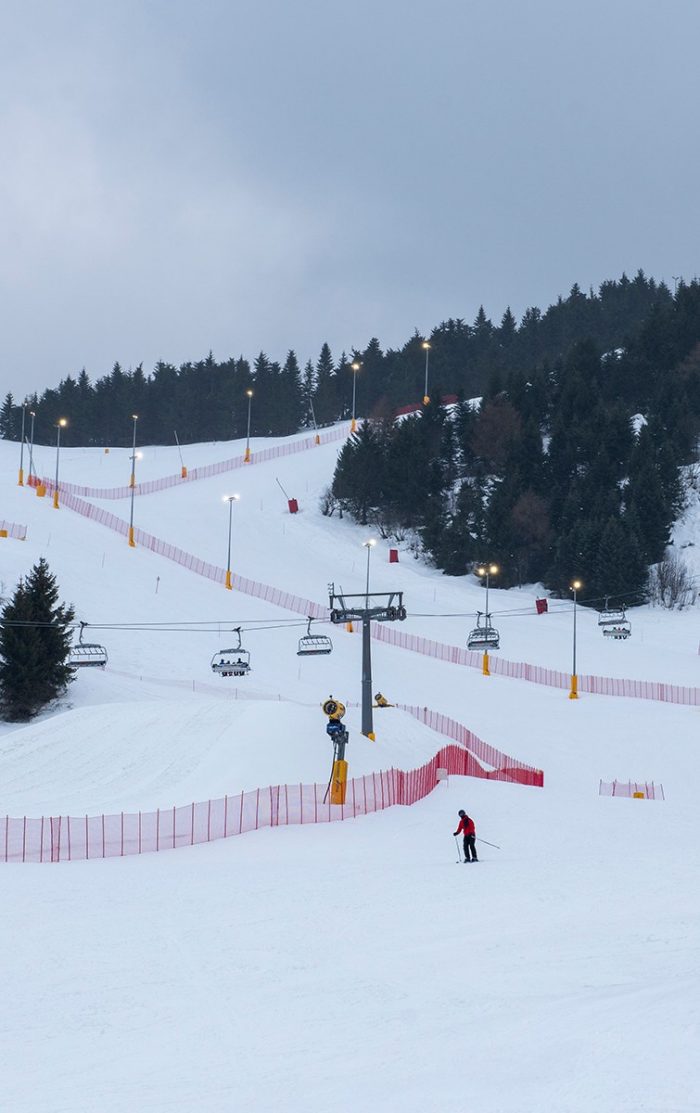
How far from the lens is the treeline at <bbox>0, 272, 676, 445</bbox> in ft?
573

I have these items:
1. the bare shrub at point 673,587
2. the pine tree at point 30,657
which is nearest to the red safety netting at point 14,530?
the pine tree at point 30,657

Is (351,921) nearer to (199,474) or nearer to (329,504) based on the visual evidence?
(329,504)

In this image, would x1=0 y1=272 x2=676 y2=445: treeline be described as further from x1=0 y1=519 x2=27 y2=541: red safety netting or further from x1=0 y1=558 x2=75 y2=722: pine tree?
x1=0 y1=558 x2=75 y2=722: pine tree

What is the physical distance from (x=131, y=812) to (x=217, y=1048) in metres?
19.9

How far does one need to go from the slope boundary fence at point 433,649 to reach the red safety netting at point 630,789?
1619 centimetres

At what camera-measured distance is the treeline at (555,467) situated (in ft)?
305

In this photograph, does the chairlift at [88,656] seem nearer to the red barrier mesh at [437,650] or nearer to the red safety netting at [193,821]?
the red safety netting at [193,821]

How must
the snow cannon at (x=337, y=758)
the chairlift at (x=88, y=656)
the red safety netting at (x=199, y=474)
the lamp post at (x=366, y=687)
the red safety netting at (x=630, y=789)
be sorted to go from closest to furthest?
the snow cannon at (x=337, y=758), the lamp post at (x=366, y=687), the red safety netting at (x=630, y=789), the chairlift at (x=88, y=656), the red safety netting at (x=199, y=474)

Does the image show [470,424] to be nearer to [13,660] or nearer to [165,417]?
[13,660]

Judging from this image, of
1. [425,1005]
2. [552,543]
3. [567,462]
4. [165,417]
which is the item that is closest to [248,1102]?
[425,1005]

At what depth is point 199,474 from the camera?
116062mm

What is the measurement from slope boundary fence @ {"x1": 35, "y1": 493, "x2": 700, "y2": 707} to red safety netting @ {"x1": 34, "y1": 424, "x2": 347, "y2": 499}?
50.4 feet

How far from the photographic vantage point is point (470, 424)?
112 metres

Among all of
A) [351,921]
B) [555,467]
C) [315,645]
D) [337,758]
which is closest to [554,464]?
[555,467]
